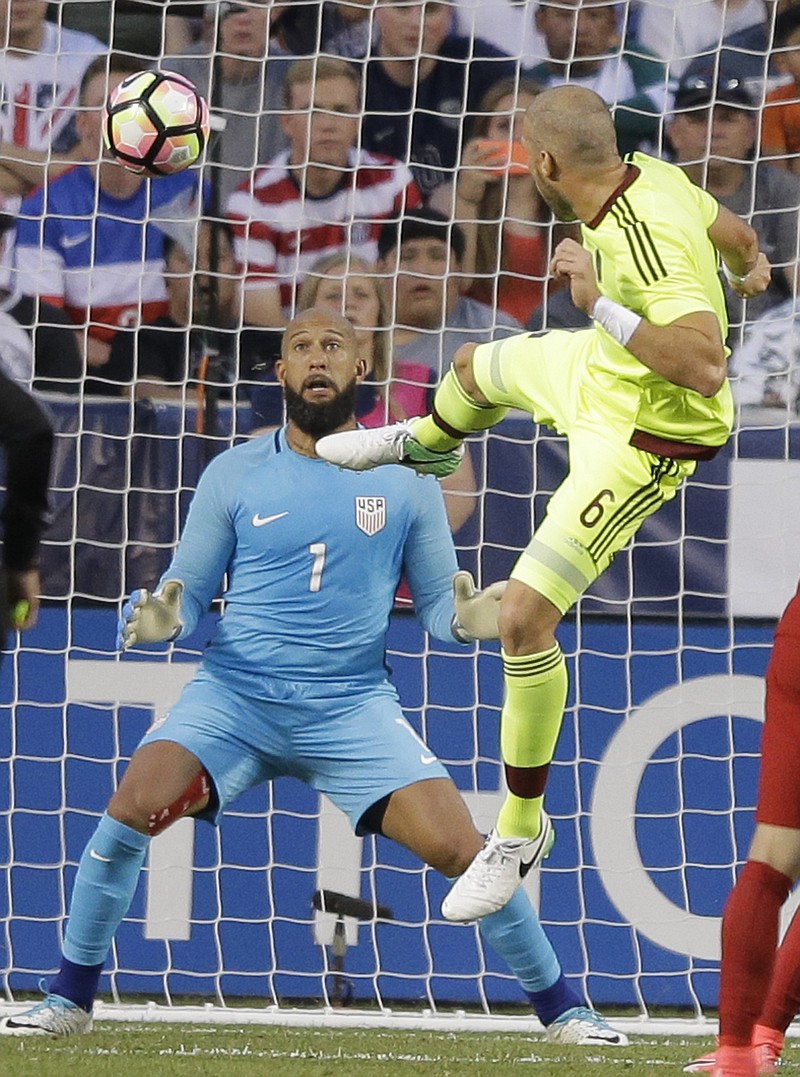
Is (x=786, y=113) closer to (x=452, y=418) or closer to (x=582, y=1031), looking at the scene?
(x=452, y=418)

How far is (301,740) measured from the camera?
5.23 metres

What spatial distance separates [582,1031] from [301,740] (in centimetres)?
113

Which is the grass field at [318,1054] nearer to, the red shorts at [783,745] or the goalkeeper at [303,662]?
the goalkeeper at [303,662]

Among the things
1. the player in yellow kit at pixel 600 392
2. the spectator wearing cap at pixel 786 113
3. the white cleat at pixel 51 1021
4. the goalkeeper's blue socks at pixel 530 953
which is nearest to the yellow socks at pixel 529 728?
the player in yellow kit at pixel 600 392

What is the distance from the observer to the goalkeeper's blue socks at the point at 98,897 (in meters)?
5.11

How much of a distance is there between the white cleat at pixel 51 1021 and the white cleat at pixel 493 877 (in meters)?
1.42

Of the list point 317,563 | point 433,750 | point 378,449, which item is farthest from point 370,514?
point 433,750

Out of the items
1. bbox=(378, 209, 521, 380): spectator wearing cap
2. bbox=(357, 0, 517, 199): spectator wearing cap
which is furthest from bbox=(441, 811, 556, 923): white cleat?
bbox=(357, 0, 517, 199): spectator wearing cap

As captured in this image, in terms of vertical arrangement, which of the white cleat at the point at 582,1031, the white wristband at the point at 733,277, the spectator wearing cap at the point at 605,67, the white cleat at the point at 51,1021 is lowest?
the white cleat at the point at 51,1021

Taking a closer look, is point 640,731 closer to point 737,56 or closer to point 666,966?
point 666,966

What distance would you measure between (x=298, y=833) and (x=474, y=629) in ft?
4.75

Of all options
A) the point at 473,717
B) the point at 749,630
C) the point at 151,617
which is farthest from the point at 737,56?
the point at 151,617

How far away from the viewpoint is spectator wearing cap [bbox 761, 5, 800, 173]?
6719 mm

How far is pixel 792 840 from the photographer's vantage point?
147 inches
